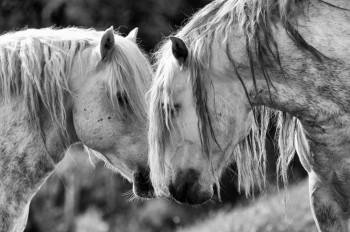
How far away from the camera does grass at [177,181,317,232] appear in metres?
9.45

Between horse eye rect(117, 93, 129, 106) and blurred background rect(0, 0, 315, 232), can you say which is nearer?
horse eye rect(117, 93, 129, 106)

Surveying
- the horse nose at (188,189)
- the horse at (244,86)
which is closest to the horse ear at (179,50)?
the horse at (244,86)

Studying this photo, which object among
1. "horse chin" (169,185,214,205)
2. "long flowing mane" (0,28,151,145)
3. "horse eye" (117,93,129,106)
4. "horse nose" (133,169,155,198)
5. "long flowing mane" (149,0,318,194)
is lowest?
"horse nose" (133,169,155,198)

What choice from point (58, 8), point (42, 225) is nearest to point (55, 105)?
point (58, 8)

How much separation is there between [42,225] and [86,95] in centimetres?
601

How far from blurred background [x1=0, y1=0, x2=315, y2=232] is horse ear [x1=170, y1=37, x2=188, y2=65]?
13.6 ft

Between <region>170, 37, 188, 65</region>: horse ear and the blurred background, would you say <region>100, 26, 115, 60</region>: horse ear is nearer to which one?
<region>170, 37, 188, 65</region>: horse ear

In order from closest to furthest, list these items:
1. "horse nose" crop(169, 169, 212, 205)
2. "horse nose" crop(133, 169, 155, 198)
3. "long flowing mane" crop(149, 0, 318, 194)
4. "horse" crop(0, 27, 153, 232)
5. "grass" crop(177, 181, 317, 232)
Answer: "long flowing mane" crop(149, 0, 318, 194) < "horse nose" crop(169, 169, 212, 205) < "horse" crop(0, 27, 153, 232) < "horse nose" crop(133, 169, 155, 198) < "grass" crop(177, 181, 317, 232)

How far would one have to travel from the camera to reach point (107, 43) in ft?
20.6

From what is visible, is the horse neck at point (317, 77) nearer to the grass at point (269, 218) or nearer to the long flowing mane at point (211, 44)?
the long flowing mane at point (211, 44)

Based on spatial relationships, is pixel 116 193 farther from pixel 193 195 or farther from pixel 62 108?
pixel 193 195

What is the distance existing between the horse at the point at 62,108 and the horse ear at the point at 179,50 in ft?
3.00

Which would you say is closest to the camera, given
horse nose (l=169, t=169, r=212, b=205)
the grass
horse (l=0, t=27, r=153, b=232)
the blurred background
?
horse nose (l=169, t=169, r=212, b=205)

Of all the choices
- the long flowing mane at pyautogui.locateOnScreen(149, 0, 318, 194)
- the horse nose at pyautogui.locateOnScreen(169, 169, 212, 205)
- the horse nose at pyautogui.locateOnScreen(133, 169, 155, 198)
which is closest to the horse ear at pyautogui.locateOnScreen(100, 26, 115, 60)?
the long flowing mane at pyautogui.locateOnScreen(149, 0, 318, 194)
